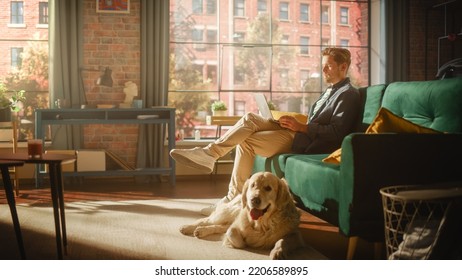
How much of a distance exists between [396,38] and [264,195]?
407 cm

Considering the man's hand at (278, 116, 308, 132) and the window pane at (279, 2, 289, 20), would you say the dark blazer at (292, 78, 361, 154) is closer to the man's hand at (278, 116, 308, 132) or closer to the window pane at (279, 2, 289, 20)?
the man's hand at (278, 116, 308, 132)

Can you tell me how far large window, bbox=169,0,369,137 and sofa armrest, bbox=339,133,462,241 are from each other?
3.64 m

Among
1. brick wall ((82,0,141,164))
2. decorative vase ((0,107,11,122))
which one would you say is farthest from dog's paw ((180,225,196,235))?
brick wall ((82,0,141,164))

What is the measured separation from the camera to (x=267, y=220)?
251 cm

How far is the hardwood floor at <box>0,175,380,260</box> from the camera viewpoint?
115 inches

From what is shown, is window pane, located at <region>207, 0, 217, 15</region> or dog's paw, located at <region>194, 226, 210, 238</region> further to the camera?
window pane, located at <region>207, 0, 217, 15</region>

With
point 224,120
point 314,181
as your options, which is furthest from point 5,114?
point 314,181

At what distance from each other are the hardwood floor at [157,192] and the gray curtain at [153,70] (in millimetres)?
338

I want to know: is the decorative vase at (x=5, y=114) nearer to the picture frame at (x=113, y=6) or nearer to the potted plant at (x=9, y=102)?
the potted plant at (x=9, y=102)

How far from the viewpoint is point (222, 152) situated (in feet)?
11.3

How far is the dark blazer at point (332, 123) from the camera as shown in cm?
332

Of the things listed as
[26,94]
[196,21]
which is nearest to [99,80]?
[26,94]

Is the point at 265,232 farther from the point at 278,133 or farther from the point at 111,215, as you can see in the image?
the point at 111,215
